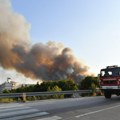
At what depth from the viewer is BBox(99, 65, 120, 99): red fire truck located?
21.9m

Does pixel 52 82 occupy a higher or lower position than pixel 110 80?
higher

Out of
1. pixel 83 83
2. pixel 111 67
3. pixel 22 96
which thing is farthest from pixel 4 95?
pixel 83 83

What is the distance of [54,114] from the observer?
12898 mm

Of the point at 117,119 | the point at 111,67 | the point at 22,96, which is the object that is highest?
the point at 111,67

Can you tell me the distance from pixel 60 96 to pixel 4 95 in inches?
254

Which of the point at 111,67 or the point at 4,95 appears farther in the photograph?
the point at 111,67

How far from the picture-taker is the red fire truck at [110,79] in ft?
72.0

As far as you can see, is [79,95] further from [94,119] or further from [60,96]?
[94,119]

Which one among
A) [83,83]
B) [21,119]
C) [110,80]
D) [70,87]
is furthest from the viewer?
[83,83]

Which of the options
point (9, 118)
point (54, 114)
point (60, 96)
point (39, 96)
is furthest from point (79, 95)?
point (9, 118)

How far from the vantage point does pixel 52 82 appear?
67625mm

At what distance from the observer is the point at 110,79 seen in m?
22.2

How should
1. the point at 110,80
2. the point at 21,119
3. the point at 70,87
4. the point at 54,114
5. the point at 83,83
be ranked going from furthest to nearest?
1. the point at 83,83
2. the point at 70,87
3. the point at 110,80
4. the point at 54,114
5. the point at 21,119

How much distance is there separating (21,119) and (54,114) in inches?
76.3
